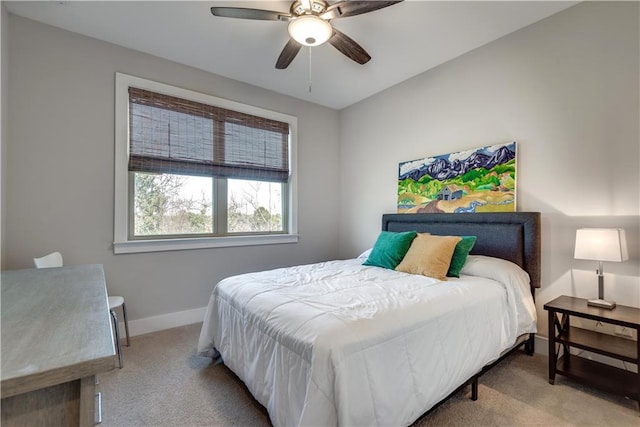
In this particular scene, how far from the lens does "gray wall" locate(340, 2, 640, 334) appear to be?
211 centimetres

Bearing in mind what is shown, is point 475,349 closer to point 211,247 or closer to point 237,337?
point 237,337

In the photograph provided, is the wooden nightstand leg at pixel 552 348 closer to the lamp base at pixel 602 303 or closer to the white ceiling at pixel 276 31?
the lamp base at pixel 602 303

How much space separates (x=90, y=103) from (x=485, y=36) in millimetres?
3758

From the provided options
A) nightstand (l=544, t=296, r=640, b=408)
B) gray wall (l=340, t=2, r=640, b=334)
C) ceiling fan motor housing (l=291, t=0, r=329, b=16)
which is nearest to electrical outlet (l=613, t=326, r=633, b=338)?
nightstand (l=544, t=296, r=640, b=408)

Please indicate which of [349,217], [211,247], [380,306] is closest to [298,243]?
[349,217]

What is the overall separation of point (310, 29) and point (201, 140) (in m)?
1.84

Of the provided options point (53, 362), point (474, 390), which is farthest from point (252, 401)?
point (53, 362)

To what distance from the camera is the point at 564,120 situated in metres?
2.38

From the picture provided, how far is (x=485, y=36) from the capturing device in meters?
2.72

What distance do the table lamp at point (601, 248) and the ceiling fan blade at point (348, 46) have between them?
84.0 inches

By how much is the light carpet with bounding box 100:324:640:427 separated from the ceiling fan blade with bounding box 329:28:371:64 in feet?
8.64

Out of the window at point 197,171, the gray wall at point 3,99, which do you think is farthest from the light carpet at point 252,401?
the gray wall at point 3,99

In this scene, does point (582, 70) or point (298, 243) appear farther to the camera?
point (298, 243)

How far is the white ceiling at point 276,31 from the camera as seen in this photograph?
2.33 m
